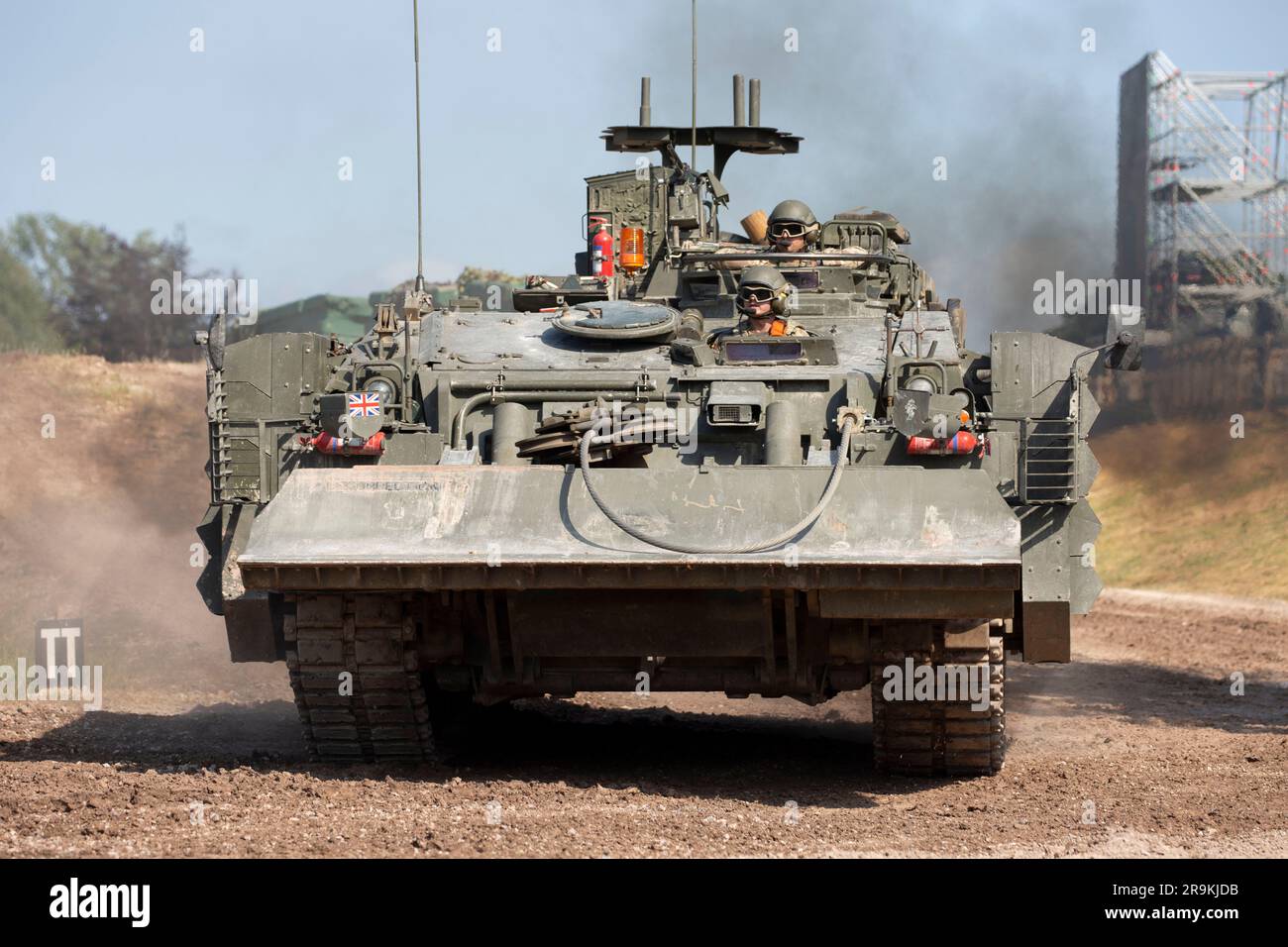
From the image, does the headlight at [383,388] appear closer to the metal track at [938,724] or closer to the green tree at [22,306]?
the metal track at [938,724]

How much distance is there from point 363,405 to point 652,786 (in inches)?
96.6

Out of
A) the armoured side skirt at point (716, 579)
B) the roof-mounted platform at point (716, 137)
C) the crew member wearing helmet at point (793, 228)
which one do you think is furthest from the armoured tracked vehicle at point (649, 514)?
the roof-mounted platform at point (716, 137)

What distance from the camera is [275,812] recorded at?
26.2 feet

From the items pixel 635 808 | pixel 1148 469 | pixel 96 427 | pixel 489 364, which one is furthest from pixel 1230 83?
pixel 635 808

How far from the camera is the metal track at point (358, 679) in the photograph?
9258mm

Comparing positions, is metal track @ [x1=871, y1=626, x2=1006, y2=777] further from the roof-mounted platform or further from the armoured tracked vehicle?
the roof-mounted platform

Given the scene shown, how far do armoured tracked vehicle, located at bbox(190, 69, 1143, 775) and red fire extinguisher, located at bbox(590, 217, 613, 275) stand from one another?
2.63m

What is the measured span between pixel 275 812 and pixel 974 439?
12.7 ft

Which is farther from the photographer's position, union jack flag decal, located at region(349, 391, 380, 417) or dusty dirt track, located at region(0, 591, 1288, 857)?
union jack flag decal, located at region(349, 391, 380, 417)

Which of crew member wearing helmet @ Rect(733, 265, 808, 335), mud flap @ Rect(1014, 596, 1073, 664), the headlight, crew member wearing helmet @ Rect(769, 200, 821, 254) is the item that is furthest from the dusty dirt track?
crew member wearing helmet @ Rect(769, 200, 821, 254)

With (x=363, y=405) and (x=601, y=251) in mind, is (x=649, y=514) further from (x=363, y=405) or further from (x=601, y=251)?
(x=601, y=251)

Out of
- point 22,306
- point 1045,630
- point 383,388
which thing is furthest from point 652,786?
point 22,306

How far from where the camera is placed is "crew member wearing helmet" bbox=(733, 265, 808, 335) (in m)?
11.0

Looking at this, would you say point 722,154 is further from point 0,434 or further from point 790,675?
A: point 0,434
